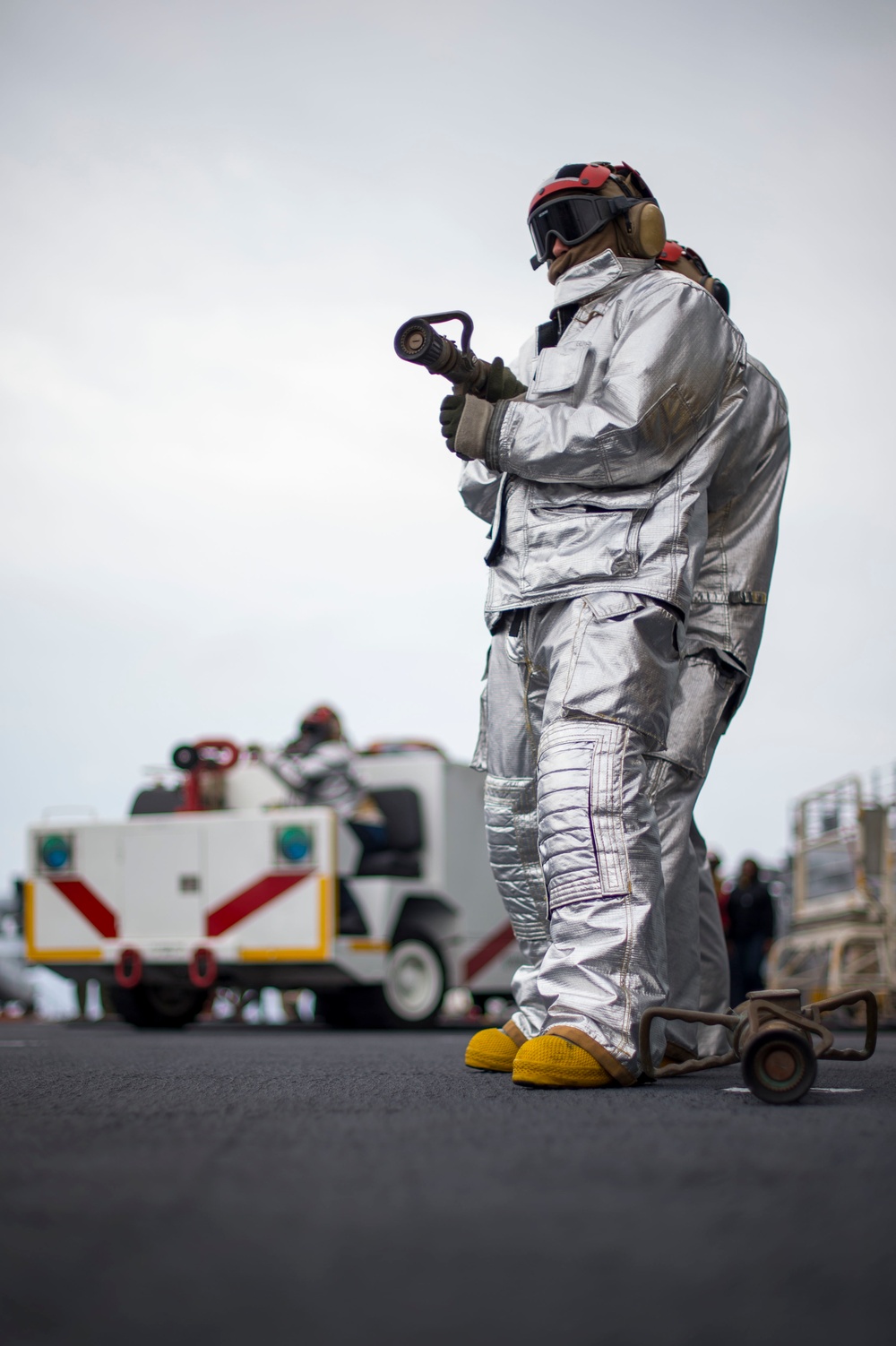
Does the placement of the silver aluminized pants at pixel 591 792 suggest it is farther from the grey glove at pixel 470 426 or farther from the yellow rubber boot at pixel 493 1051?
the grey glove at pixel 470 426

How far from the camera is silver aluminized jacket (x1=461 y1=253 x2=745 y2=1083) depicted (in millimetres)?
2707

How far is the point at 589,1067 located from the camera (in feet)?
8.24

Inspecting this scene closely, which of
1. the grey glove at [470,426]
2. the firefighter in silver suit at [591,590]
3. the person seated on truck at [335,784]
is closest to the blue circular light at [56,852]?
the person seated on truck at [335,784]

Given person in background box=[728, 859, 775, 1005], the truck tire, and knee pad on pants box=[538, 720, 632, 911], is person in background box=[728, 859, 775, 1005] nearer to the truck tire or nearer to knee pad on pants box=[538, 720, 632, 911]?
the truck tire

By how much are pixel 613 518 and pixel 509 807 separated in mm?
697

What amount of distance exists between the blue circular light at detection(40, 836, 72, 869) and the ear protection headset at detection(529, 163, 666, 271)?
5748mm

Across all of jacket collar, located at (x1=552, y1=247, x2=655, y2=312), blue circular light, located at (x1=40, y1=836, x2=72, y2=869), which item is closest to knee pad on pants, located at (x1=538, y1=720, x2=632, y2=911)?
jacket collar, located at (x1=552, y1=247, x2=655, y2=312)

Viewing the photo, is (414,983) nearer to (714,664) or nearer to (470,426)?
(714,664)

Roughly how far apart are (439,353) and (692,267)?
3.51ft

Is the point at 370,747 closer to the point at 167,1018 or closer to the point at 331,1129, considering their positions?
the point at 167,1018

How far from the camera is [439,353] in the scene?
10.2 ft

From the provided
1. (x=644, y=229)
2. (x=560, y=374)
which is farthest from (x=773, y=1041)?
(x=644, y=229)

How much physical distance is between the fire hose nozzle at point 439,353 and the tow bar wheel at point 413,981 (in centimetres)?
523

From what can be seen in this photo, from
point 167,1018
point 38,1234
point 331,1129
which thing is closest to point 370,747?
point 167,1018
